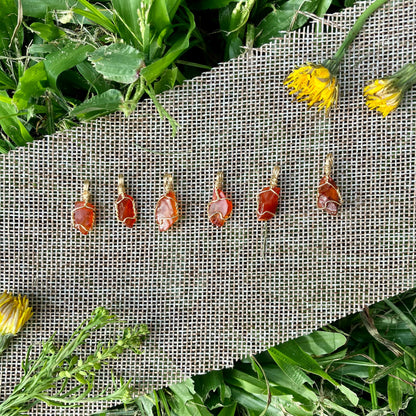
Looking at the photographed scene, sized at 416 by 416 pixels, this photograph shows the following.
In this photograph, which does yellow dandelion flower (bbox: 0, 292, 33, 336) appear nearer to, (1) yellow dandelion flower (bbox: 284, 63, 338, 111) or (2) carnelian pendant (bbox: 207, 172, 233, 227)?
(2) carnelian pendant (bbox: 207, 172, 233, 227)

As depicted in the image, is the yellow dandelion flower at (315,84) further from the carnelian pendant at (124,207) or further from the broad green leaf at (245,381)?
the broad green leaf at (245,381)

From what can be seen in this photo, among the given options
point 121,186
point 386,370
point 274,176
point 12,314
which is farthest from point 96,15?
point 386,370

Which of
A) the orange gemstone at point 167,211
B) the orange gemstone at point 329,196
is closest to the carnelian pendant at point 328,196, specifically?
the orange gemstone at point 329,196

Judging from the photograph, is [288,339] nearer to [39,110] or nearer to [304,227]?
[304,227]

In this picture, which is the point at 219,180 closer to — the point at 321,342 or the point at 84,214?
the point at 84,214

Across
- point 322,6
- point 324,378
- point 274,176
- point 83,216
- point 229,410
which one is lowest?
point 229,410

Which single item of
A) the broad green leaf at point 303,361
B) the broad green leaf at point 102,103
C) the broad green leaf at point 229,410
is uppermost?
the broad green leaf at point 102,103
